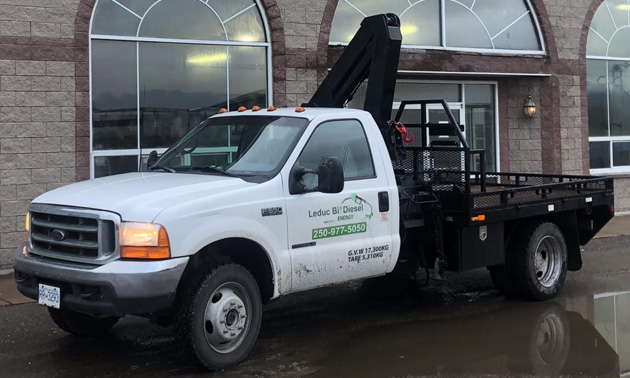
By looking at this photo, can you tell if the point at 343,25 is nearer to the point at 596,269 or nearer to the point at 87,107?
the point at 87,107

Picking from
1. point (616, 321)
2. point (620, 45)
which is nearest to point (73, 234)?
point (616, 321)

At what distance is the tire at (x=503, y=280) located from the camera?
8570mm

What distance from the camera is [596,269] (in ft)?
34.9

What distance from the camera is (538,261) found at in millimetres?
8633

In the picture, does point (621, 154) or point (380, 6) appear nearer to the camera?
point (380, 6)

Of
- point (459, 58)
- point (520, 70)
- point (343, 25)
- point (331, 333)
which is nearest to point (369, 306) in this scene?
point (331, 333)

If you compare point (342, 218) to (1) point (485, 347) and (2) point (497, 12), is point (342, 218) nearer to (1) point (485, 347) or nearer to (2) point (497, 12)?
(1) point (485, 347)

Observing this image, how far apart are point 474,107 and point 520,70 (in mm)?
1180

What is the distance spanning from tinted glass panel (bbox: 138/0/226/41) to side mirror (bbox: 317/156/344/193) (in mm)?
6550

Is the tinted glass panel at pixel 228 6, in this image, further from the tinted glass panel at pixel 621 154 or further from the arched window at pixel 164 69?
the tinted glass panel at pixel 621 154

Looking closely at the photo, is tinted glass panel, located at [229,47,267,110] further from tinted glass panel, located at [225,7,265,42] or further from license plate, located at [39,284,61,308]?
license plate, located at [39,284,61,308]

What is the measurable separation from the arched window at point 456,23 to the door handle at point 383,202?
688 cm

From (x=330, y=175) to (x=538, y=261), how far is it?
139 inches

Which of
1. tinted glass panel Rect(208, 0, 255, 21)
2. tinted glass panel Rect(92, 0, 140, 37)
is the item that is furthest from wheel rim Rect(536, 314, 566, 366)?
tinted glass panel Rect(92, 0, 140, 37)
